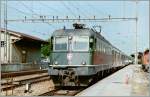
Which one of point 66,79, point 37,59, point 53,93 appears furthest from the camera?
point 37,59

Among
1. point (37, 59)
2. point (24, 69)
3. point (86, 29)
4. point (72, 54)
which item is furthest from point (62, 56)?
point (37, 59)

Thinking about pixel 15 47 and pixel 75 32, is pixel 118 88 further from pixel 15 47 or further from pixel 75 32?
pixel 15 47

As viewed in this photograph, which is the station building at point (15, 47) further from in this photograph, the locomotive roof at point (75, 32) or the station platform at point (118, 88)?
the locomotive roof at point (75, 32)

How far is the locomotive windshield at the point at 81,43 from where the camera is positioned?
817 inches

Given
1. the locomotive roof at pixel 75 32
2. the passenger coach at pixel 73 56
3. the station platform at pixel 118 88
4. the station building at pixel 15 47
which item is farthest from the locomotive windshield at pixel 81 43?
the station building at pixel 15 47

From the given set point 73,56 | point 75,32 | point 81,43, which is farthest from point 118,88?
point 75,32

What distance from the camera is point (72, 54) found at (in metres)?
20.7

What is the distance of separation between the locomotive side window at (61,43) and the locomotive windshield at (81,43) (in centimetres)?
46

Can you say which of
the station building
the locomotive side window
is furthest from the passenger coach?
the station building

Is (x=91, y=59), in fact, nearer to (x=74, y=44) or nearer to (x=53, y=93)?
(x=74, y=44)

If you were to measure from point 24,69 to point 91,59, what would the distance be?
849 inches

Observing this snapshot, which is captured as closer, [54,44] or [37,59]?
[54,44]

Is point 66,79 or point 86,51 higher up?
point 86,51

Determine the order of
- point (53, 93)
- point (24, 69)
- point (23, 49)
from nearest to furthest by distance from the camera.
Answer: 1. point (53, 93)
2. point (24, 69)
3. point (23, 49)
